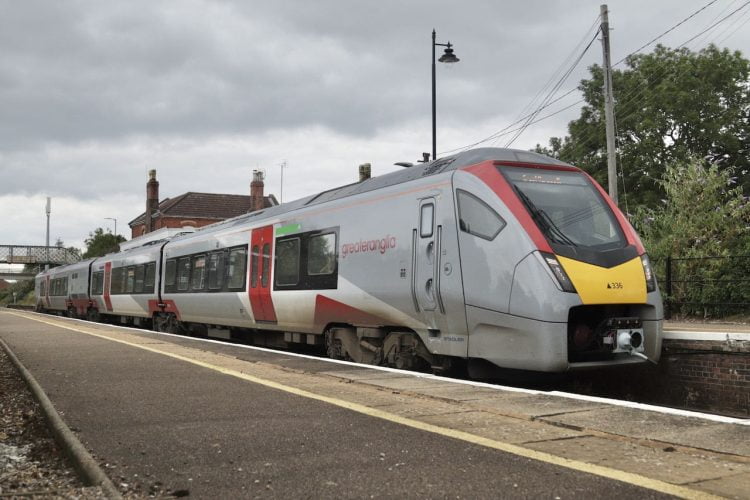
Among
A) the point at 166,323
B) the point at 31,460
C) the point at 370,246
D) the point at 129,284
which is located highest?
the point at 370,246

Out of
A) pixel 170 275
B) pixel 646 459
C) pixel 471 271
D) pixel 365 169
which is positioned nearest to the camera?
pixel 646 459

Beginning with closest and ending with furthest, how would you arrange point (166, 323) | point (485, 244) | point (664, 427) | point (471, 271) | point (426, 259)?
1. point (664, 427)
2. point (485, 244)
3. point (471, 271)
4. point (426, 259)
5. point (166, 323)

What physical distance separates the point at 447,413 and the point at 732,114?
126 feet

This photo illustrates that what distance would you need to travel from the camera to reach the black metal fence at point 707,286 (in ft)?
51.8

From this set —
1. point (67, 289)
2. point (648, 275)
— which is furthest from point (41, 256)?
point (648, 275)

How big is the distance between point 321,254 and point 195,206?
59015 mm

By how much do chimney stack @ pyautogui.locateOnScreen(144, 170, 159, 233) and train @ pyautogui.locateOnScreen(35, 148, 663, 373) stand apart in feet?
178

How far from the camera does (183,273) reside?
1952cm

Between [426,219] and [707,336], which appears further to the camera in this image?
[426,219]

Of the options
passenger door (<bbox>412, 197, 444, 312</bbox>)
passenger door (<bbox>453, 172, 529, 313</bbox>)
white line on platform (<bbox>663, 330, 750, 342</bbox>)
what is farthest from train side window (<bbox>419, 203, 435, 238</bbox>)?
white line on platform (<bbox>663, 330, 750, 342</bbox>)

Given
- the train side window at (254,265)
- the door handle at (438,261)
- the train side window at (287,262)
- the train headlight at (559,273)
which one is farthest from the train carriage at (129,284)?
the train headlight at (559,273)

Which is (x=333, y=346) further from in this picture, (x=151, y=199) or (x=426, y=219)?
(x=151, y=199)

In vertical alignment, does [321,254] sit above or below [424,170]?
below

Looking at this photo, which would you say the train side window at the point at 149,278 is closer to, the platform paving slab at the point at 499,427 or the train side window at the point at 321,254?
the train side window at the point at 321,254
